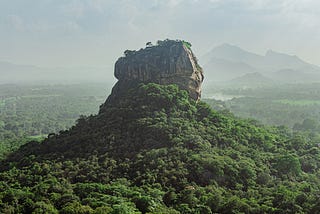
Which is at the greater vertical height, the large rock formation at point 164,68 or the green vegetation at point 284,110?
the large rock formation at point 164,68

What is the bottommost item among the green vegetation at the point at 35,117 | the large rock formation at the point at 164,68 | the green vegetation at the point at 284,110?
the green vegetation at the point at 35,117

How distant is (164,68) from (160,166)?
63.5 feet

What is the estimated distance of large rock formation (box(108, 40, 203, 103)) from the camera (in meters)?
43.0

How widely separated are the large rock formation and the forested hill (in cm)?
350

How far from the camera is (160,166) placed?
26.5 metres

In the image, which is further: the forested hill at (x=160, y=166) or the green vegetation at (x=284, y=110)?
the green vegetation at (x=284, y=110)

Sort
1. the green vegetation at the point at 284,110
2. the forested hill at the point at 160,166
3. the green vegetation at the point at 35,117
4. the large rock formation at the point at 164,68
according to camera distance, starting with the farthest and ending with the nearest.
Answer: the green vegetation at the point at 284,110 → the green vegetation at the point at 35,117 → the large rock formation at the point at 164,68 → the forested hill at the point at 160,166

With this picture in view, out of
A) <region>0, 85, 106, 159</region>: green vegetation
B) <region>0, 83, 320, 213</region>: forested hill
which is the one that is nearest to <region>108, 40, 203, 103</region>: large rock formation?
<region>0, 83, 320, 213</region>: forested hill

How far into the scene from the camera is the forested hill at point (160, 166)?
21.4 metres

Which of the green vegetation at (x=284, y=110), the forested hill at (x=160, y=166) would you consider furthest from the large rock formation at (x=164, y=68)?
the green vegetation at (x=284, y=110)

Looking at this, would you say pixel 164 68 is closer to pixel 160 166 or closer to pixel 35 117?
pixel 160 166

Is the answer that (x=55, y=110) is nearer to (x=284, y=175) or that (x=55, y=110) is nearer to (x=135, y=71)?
(x=135, y=71)

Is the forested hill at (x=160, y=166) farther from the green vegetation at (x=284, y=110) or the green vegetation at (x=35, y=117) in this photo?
the green vegetation at (x=284, y=110)

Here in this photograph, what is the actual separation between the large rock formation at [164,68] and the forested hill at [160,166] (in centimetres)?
350
